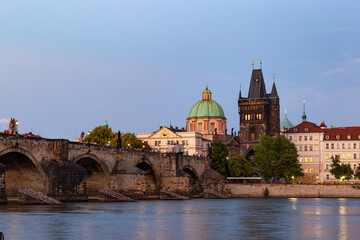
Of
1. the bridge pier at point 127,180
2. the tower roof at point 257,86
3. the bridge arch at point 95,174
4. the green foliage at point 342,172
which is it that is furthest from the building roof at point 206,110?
the bridge arch at point 95,174

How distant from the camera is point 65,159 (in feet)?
220

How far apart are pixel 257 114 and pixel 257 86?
7089 millimetres

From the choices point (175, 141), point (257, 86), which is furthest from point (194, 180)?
point (257, 86)

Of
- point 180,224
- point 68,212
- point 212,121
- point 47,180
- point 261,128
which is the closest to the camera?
point 180,224

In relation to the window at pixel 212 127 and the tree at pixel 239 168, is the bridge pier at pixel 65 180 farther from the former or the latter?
the window at pixel 212 127

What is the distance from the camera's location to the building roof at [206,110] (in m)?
175

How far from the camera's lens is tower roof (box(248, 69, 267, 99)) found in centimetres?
15938

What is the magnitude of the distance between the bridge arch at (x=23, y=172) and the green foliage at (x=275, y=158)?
A: 6318 centimetres

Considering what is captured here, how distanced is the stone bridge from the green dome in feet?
233

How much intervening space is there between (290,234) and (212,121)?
13593cm

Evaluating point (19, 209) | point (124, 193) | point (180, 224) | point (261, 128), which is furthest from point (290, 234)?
point (261, 128)

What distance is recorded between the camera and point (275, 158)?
127938 mm

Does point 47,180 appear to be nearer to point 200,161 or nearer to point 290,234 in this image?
point 290,234

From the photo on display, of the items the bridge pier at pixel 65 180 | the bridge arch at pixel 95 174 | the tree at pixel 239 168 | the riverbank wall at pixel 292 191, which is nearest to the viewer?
the bridge pier at pixel 65 180
